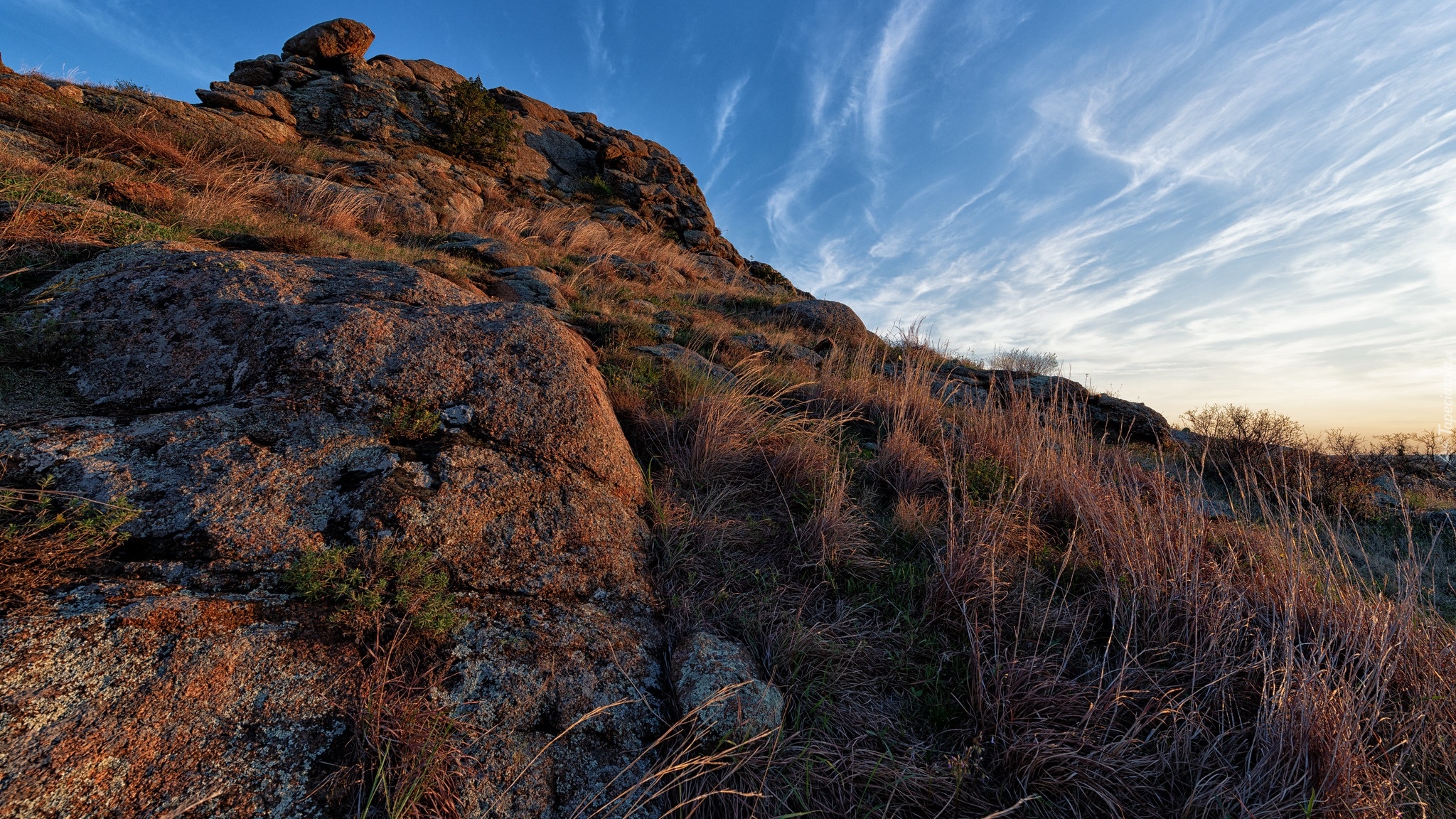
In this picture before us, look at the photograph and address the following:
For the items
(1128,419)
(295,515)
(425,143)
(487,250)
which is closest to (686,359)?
(295,515)

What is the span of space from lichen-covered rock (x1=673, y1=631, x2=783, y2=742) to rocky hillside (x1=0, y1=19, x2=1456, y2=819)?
0.04 ft

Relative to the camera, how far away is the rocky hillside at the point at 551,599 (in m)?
1.32

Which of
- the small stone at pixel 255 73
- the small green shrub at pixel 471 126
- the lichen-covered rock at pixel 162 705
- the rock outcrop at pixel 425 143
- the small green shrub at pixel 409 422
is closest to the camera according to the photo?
the lichen-covered rock at pixel 162 705

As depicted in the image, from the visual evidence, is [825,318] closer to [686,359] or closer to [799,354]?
[799,354]

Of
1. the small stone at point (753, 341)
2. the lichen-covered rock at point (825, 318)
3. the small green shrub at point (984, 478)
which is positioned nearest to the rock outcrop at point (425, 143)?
the lichen-covered rock at point (825, 318)

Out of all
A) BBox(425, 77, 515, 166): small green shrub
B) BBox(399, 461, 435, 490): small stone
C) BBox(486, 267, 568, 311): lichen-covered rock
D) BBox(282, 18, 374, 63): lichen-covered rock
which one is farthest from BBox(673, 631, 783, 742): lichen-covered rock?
BBox(282, 18, 374, 63): lichen-covered rock

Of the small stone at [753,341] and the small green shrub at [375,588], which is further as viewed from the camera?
the small stone at [753,341]

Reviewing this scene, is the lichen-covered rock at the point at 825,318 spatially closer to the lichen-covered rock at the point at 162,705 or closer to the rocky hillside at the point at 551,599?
the rocky hillside at the point at 551,599

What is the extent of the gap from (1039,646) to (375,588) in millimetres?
2547

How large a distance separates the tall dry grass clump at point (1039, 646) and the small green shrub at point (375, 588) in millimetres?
891

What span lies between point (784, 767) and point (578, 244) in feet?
38.8

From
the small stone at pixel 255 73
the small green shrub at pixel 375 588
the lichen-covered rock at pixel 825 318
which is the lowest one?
the small green shrub at pixel 375 588

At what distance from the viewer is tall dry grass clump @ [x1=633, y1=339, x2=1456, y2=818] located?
66.6 inches

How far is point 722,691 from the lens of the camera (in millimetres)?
1666
